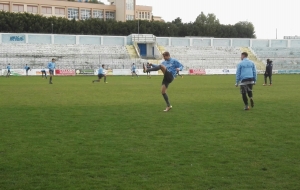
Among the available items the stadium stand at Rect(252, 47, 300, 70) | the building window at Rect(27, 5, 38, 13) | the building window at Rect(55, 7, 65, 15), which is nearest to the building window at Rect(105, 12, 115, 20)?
the building window at Rect(55, 7, 65, 15)

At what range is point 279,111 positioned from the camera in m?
12.8

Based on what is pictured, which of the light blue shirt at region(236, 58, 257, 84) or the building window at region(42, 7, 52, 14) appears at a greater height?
the building window at region(42, 7, 52, 14)

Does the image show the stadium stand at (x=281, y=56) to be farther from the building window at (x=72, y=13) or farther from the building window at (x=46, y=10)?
the building window at (x=46, y=10)

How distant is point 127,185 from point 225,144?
3050 millimetres

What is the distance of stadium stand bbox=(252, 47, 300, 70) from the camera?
66.5 metres

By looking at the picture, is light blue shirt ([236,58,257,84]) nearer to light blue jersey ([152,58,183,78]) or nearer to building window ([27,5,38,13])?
light blue jersey ([152,58,183,78])

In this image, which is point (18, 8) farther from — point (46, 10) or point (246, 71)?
point (246, 71)

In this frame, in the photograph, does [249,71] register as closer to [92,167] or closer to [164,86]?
[164,86]

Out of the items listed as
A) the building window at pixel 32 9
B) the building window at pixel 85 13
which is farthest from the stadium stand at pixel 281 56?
the building window at pixel 32 9

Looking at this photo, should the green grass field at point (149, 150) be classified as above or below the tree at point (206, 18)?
below

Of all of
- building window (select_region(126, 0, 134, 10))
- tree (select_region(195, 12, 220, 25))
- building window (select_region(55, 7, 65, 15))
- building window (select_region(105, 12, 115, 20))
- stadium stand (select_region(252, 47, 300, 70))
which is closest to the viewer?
stadium stand (select_region(252, 47, 300, 70))

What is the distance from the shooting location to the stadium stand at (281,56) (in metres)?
66.5

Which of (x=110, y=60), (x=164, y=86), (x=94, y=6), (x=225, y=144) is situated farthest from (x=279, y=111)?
(x=94, y=6)

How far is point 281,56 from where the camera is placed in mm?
71688
